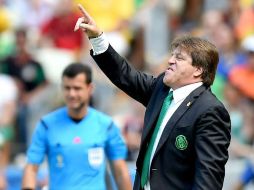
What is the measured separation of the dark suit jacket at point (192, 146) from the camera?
19.5 ft

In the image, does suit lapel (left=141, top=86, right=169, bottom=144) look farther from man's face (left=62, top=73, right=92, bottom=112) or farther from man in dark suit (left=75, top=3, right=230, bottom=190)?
man's face (left=62, top=73, right=92, bottom=112)

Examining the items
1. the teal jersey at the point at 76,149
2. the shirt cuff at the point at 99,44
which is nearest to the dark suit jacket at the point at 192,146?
the shirt cuff at the point at 99,44

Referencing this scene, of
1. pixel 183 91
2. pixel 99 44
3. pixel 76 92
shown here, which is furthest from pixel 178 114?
pixel 76 92

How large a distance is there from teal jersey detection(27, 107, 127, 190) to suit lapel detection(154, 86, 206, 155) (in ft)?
6.95

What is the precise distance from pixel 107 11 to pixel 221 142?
28.7 ft

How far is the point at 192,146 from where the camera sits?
6.05 meters

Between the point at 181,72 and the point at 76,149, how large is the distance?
7.27ft

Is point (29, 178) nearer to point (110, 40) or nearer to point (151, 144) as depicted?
point (151, 144)

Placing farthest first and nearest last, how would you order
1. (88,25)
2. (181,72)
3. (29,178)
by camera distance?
(29,178), (88,25), (181,72)

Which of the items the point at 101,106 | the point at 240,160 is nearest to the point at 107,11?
the point at 101,106

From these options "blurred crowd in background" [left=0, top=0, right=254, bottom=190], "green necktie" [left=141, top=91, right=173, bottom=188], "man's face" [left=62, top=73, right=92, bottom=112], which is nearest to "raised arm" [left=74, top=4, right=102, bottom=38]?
"green necktie" [left=141, top=91, right=173, bottom=188]

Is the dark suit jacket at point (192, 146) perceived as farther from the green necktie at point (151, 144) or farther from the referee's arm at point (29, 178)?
the referee's arm at point (29, 178)

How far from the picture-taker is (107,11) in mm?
14539

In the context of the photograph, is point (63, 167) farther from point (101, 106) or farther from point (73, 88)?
point (101, 106)
